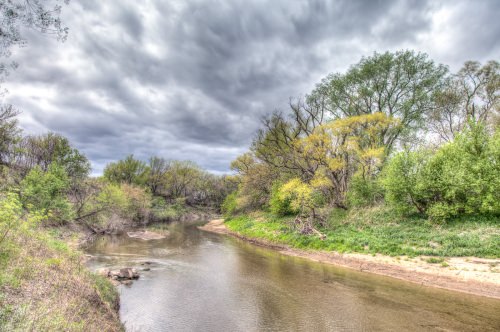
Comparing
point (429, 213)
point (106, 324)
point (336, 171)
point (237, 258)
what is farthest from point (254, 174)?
point (106, 324)

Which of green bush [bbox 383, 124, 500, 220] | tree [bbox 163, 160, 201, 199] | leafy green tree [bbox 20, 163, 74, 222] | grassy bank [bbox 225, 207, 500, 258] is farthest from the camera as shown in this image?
tree [bbox 163, 160, 201, 199]

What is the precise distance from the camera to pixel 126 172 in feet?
252

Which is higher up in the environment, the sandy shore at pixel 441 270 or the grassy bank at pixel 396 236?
the grassy bank at pixel 396 236

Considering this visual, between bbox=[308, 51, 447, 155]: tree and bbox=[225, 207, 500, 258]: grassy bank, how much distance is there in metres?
12.3

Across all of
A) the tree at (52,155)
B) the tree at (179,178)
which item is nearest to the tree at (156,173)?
the tree at (179,178)

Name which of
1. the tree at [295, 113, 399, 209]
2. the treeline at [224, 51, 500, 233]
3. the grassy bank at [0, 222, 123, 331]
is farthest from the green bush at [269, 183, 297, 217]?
the grassy bank at [0, 222, 123, 331]

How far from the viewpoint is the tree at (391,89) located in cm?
3547

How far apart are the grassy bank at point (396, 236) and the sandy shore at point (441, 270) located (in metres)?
0.77

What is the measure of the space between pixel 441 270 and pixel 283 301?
11425 mm

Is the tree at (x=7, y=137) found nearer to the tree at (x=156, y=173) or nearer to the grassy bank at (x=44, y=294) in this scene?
the grassy bank at (x=44, y=294)

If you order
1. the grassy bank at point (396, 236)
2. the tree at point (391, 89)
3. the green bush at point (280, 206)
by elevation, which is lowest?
the grassy bank at point (396, 236)

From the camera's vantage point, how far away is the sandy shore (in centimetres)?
1580

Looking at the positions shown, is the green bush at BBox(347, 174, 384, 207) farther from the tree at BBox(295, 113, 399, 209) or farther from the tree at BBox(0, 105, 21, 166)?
the tree at BBox(0, 105, 21, 166)

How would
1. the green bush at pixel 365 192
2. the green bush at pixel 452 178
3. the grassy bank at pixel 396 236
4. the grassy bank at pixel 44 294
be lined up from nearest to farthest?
the grassy bank at pixel 44 294 < the grassy bank at pixel 396 236 < the green bush at pixel 452 178 < the green bush at pixel 365 192
